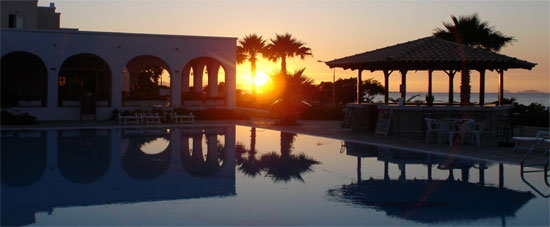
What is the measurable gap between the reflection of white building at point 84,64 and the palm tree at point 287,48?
2364cm

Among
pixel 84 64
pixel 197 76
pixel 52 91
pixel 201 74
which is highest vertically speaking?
pixel 84 64

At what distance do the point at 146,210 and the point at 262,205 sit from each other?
5.43 ft

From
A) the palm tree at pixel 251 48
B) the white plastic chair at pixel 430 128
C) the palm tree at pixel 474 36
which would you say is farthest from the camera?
the palm tree at pixel 251 48

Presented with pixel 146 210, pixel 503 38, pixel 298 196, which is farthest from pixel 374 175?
pixel 503 38

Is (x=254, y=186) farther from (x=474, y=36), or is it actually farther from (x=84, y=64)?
(x=474, y=36)

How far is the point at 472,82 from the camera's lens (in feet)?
98.8

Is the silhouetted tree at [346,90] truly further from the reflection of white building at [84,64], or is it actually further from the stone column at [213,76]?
the reflection of white building at [84,64]

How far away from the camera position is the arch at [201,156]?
11.0 m

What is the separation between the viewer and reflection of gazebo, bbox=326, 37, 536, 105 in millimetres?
16828

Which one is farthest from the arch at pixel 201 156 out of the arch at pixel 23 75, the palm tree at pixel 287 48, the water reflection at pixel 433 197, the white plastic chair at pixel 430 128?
the palm tree at pixel 287 48

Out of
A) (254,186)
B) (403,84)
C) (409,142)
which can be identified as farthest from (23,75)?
(254,186)

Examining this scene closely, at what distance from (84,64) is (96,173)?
17561mm

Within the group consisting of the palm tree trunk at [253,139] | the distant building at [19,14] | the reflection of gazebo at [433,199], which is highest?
the distant building at [19,14]

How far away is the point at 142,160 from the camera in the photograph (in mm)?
12227
